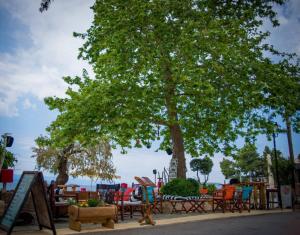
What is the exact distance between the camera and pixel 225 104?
17625 mm

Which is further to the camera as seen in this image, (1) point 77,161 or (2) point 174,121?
(1) point 77,161

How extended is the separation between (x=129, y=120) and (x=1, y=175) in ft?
19.9

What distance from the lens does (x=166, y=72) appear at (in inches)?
691

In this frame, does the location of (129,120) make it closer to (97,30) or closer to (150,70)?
(150,70)

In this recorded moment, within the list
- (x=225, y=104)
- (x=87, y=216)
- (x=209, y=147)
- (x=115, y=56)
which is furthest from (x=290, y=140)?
(x=87, y=216)

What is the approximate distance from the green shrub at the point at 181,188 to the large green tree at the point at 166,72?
187 cm

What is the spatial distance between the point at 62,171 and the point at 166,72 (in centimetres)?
1951

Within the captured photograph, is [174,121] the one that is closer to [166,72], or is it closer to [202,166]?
[166,72]

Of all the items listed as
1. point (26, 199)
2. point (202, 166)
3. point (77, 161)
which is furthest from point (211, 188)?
point (202, 166)

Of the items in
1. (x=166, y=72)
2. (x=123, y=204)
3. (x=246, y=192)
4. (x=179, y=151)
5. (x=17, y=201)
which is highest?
(x=166, y=72)

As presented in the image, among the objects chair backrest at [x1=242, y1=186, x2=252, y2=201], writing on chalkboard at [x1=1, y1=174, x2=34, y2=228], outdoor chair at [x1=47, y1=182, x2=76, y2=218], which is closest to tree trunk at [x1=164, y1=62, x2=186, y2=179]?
chair backrest at [x1=242, y1=186, x2=252, y2=201]

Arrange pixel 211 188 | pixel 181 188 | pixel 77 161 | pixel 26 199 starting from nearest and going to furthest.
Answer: pixel 26 199
pixel 181 188
pixel 211 188
pixel 77 161

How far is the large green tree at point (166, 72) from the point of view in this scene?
1616cm

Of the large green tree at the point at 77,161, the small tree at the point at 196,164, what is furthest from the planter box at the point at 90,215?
the small tree at the point at 196,164
